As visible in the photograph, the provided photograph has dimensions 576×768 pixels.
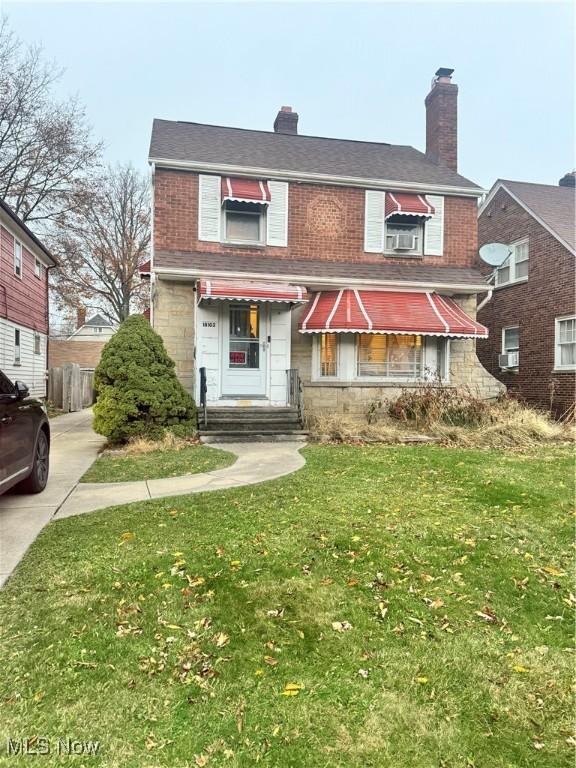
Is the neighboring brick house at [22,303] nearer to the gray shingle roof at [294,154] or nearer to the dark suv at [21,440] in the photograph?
the gray shingle roof at [294,154]

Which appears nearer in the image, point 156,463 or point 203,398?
point 156,463

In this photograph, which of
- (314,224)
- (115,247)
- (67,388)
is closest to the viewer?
(314,224)

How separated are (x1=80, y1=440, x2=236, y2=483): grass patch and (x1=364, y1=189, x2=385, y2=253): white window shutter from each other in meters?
7.07

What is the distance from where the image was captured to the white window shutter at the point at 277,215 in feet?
39.2

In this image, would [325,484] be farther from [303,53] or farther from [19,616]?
[303,53]

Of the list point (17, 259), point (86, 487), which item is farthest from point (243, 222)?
point (17, 259)

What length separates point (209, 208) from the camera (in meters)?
11.6

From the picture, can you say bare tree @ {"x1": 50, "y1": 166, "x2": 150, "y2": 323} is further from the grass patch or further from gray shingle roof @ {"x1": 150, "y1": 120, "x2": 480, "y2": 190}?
the grass patch

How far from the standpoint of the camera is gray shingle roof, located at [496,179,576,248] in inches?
593

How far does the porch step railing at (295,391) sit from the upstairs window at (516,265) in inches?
366

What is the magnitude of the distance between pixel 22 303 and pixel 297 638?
1848 cm

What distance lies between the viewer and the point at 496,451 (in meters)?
9.00

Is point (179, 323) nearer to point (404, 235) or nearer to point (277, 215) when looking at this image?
point (277, 215)

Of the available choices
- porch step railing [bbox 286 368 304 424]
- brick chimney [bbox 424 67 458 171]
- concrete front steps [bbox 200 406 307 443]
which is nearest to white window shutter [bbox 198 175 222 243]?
porch step railing [bbox 286 368 304 424]
